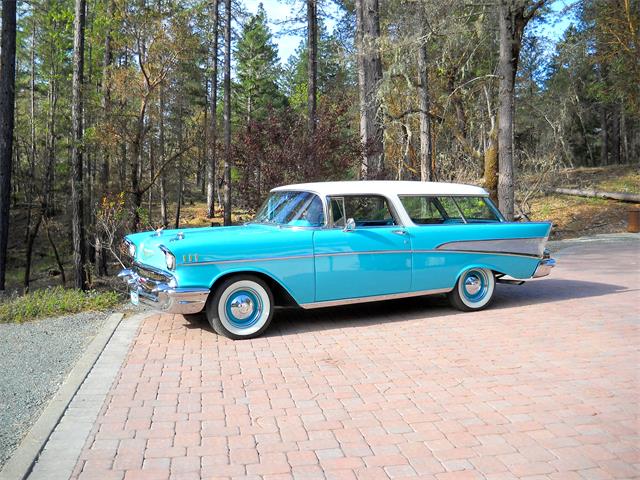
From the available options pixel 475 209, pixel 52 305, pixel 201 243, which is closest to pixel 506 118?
pixel 475 209

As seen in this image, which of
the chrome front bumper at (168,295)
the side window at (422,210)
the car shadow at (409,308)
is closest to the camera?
the chrome front bumper at (168,295)

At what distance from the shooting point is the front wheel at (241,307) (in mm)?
5805

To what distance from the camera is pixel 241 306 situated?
5.90 meters

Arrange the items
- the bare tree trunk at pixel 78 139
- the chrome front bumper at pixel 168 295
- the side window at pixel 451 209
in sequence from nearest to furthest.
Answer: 1. the chrome front bumper at pixel 168 295
2. the side window at pixel 451 209
3. the bare tree trunk at pixel 78 139

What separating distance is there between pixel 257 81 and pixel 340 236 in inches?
1647

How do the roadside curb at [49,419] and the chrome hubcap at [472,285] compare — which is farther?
the chrome hubcap at [472,285]

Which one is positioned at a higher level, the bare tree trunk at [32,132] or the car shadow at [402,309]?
the bare tree trunk at [32,132]

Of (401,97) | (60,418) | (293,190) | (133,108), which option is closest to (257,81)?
(401,97)

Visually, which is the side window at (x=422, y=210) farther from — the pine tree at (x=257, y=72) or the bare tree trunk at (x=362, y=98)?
the pine tree at (x=257, y=72)

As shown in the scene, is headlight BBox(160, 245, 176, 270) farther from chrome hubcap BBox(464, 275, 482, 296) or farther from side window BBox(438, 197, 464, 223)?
chrome hubcap BBox(464, 275, 482, 296)

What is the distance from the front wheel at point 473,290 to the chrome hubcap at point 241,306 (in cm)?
276

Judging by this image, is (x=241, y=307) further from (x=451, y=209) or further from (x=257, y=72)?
(x=257, y=72)

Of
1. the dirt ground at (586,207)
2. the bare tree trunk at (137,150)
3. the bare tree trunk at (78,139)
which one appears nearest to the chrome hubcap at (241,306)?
the bare tree trunk at (78,139)

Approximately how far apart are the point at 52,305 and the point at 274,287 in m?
3.43
